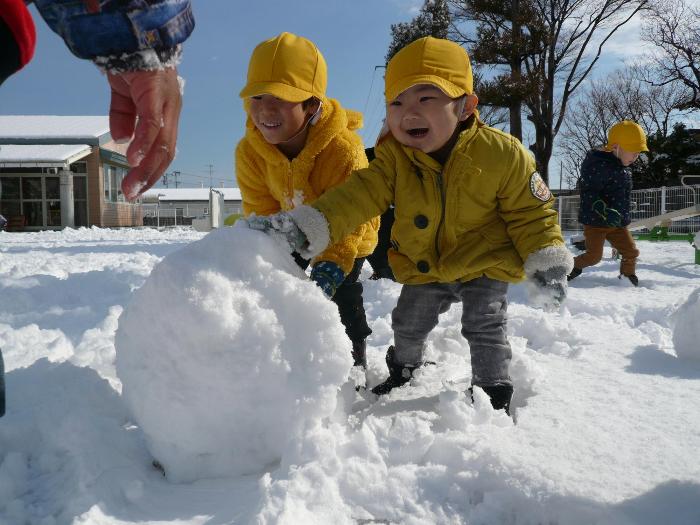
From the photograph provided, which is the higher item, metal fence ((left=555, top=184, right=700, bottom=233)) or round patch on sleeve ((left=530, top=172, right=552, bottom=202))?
metal fence ((left=555, top=184, right=700, bottom=233))

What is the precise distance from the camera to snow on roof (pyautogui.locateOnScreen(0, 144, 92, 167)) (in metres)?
15.8

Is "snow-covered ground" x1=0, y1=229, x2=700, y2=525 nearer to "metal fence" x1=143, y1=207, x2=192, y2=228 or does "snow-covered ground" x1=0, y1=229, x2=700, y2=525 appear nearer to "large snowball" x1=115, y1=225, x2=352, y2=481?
"large snowball" x1=115, y1=225, x2=352, y2=481

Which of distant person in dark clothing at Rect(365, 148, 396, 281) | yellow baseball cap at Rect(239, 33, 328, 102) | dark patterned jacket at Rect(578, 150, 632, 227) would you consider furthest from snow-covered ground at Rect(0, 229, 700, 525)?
dark patterned jacket at Rect(578, 150, 632, 227)

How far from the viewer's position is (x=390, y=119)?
1971 mm

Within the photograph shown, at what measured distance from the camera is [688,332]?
2.47 m

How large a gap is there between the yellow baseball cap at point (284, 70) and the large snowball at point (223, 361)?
2.94 ft

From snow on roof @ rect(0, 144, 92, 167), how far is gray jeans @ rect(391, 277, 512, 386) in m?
16.7

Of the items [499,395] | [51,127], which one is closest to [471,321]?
[499,395]

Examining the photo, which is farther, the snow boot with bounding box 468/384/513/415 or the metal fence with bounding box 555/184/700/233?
the metal fence with bounding box 555/184/700/233

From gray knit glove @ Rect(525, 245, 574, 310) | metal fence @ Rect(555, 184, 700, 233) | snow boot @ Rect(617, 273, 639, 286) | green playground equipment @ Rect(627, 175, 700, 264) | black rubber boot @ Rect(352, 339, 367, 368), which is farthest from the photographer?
metal fence @ Rect(555, 184, 700, 233)

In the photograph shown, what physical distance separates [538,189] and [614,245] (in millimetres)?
3682

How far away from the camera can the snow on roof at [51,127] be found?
17406mm

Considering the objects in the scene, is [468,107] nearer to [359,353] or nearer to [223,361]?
[359,353]

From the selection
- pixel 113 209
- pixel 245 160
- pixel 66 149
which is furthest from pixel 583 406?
pixel 113 209
